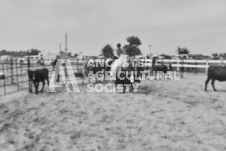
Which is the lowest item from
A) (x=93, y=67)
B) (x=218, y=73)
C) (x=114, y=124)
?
(x=114, y=124)

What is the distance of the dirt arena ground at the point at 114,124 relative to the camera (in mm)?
4191

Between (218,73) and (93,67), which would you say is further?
(93,67)

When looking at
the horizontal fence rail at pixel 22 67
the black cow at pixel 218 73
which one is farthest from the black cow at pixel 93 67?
the black cow at pixel 218 73

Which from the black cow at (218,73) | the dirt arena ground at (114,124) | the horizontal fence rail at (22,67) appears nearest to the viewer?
the dirt arena ground at (114,124)

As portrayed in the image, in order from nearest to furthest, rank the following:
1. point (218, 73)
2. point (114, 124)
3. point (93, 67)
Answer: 1. point (114, 124)
2. point (218, 73)
3. point (93, 67)

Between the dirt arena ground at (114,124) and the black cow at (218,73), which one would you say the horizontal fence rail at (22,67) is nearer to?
the dirt arena ground at (114,124)

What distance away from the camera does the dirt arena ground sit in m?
4.19

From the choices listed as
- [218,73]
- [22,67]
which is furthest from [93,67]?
[218,73]

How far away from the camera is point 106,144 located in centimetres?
423

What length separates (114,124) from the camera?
516 centimetres

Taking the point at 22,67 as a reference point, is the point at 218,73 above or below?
below

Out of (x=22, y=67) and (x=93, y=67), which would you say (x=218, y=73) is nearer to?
(x=93, y=67)

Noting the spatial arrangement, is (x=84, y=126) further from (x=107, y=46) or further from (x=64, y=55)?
(x=107, y=46)

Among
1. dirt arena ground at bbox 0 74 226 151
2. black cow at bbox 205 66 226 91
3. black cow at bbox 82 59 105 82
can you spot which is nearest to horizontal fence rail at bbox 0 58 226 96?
black cow at bbox 82 59 105 82
